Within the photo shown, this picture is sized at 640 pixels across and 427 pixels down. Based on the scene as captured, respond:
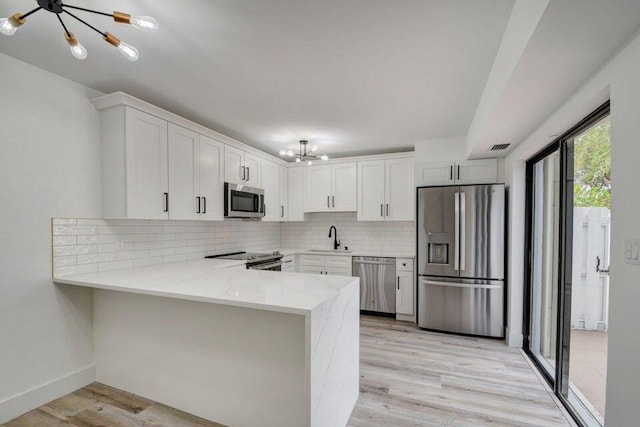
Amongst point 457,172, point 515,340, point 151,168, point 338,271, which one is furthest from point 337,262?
point 151,168

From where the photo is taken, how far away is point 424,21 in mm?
1646

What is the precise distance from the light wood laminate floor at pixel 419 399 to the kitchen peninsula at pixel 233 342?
128 millimetres

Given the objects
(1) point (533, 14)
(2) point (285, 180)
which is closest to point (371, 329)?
(2) point (285, 180)

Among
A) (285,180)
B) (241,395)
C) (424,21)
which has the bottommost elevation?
(241,395)

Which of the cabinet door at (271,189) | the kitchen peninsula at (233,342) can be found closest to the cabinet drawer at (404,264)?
the cabinet door at (271,189)

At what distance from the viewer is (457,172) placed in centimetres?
391

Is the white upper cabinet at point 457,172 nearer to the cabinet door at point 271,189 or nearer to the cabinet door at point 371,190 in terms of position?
the cabinet door at point 371,190

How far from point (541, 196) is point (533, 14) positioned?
235cm

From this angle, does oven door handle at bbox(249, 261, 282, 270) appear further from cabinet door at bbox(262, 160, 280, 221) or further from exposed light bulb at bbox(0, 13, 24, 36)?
exposed light bulb at bbox(0, 13, 24, 36)

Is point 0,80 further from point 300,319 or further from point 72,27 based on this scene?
point 300,319

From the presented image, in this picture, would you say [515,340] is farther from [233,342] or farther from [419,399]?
[233,342]

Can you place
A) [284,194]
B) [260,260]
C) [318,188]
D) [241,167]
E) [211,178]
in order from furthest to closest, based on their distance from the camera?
[284,194] < [318,188] < [241,167] < [260,260] < [211,178]

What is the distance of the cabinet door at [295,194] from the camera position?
4969 mm

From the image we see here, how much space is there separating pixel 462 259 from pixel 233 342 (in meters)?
2.81
